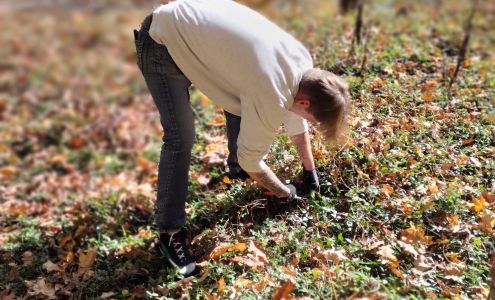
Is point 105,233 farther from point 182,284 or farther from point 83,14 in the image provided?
point 83,14

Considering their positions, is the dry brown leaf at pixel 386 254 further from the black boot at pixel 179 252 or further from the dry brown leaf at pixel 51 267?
the dry brown leaf at pixel 51 267

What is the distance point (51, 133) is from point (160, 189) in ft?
14.1

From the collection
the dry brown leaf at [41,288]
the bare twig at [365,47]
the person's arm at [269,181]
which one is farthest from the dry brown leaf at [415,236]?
the dry brown leaf at [41,288]

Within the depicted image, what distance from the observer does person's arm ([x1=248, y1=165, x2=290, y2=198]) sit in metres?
3.18

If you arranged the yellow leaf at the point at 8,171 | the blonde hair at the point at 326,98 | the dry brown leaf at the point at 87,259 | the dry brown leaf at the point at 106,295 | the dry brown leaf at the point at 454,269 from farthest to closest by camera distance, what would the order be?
the yellow leaf at the point at 8,171, the dry brown leaf at the point at 87,259, the dry brown leaf at the point at 106,295, the dry brown leaf at the point at 454,269, the blonde hair at the point at 326,98

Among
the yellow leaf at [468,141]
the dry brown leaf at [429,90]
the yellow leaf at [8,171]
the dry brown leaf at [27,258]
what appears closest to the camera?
the yellow leaf at [468,141]

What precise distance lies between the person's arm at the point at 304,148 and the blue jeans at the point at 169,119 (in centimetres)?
76

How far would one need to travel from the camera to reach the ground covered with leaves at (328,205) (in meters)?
3.15

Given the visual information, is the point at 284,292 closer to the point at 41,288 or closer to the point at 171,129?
the point at 171,129

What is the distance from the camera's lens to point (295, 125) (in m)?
3.50

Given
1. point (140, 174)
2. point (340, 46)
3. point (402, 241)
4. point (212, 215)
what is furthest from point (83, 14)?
point (402, 241)

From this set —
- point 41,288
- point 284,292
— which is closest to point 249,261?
point 284,292

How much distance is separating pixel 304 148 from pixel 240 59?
3.53ft

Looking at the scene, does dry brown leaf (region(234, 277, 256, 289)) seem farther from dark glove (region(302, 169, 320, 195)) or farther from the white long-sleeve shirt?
dark glove (region(302, 169, 320, 195))
